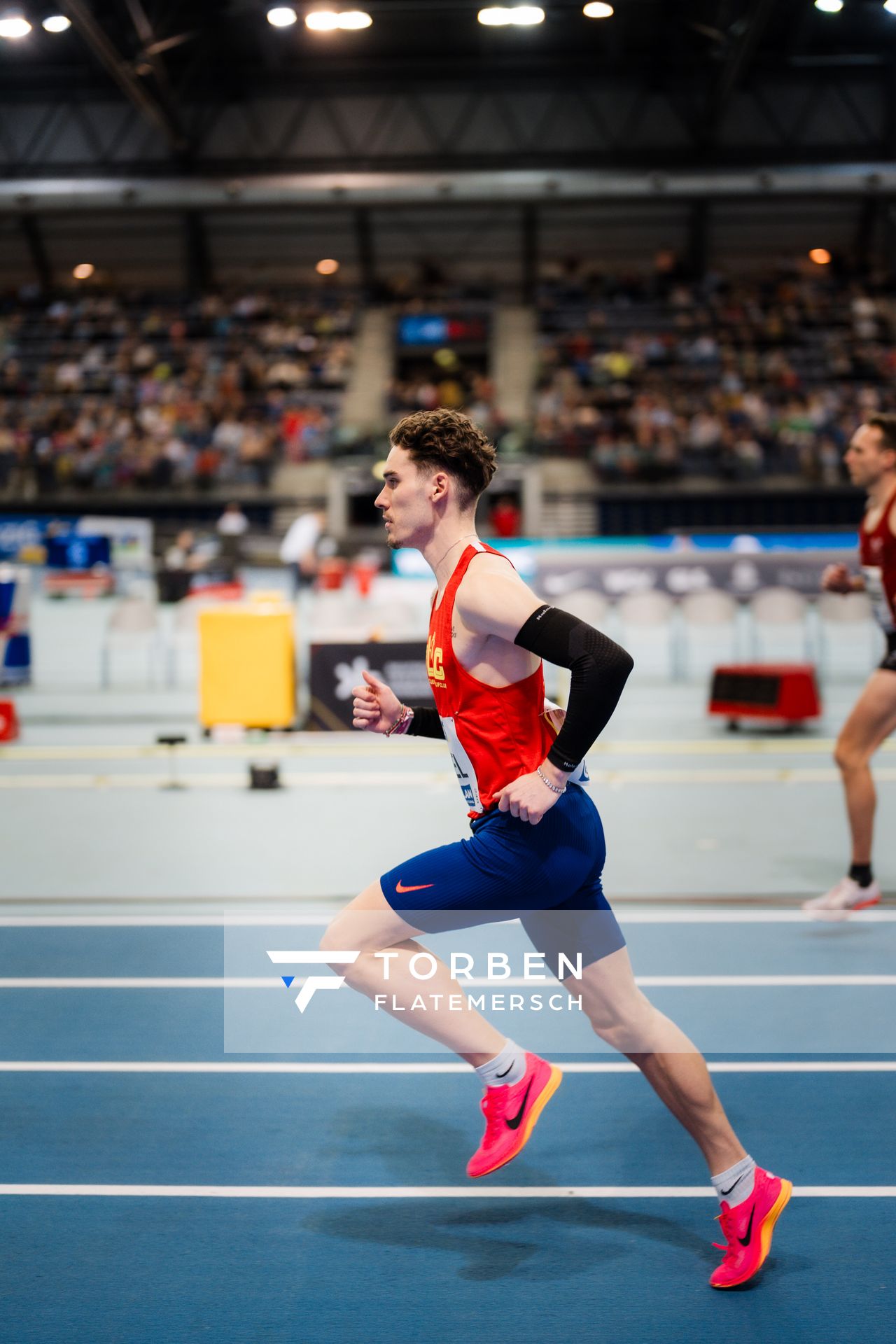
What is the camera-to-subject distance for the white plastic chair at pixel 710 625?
13.3 metres

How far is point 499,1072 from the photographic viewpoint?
307cm

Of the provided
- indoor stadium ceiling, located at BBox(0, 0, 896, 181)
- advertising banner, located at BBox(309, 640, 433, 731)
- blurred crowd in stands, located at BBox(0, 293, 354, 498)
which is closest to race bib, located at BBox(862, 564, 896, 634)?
advertising banner, located at BBox(309, 640, 433, 731)

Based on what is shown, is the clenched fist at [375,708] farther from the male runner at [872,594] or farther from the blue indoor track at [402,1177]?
the male runner at [872,594]

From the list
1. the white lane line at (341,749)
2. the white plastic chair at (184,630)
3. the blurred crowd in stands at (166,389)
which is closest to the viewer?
the white lane line at (341,749)

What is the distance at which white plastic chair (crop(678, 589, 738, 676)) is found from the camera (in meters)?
13.3

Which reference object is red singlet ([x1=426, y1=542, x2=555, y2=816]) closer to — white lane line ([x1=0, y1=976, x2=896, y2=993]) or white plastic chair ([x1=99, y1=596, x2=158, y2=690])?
white lane line ([x1=0, y1=976, x2=896, y2=993])

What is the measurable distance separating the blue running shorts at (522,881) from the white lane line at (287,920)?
2.70 m

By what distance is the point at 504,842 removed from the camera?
2.91 metres

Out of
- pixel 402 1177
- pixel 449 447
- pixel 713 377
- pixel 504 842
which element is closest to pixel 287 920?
pixel 402 1177

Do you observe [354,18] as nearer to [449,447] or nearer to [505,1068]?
[449,447]

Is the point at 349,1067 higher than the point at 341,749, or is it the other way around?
the point at 341,749

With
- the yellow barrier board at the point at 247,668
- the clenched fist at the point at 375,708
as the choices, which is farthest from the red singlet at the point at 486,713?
the yellow barrier board at the point at 247,668

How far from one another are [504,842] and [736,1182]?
0.95 m

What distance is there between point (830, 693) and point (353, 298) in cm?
2480
